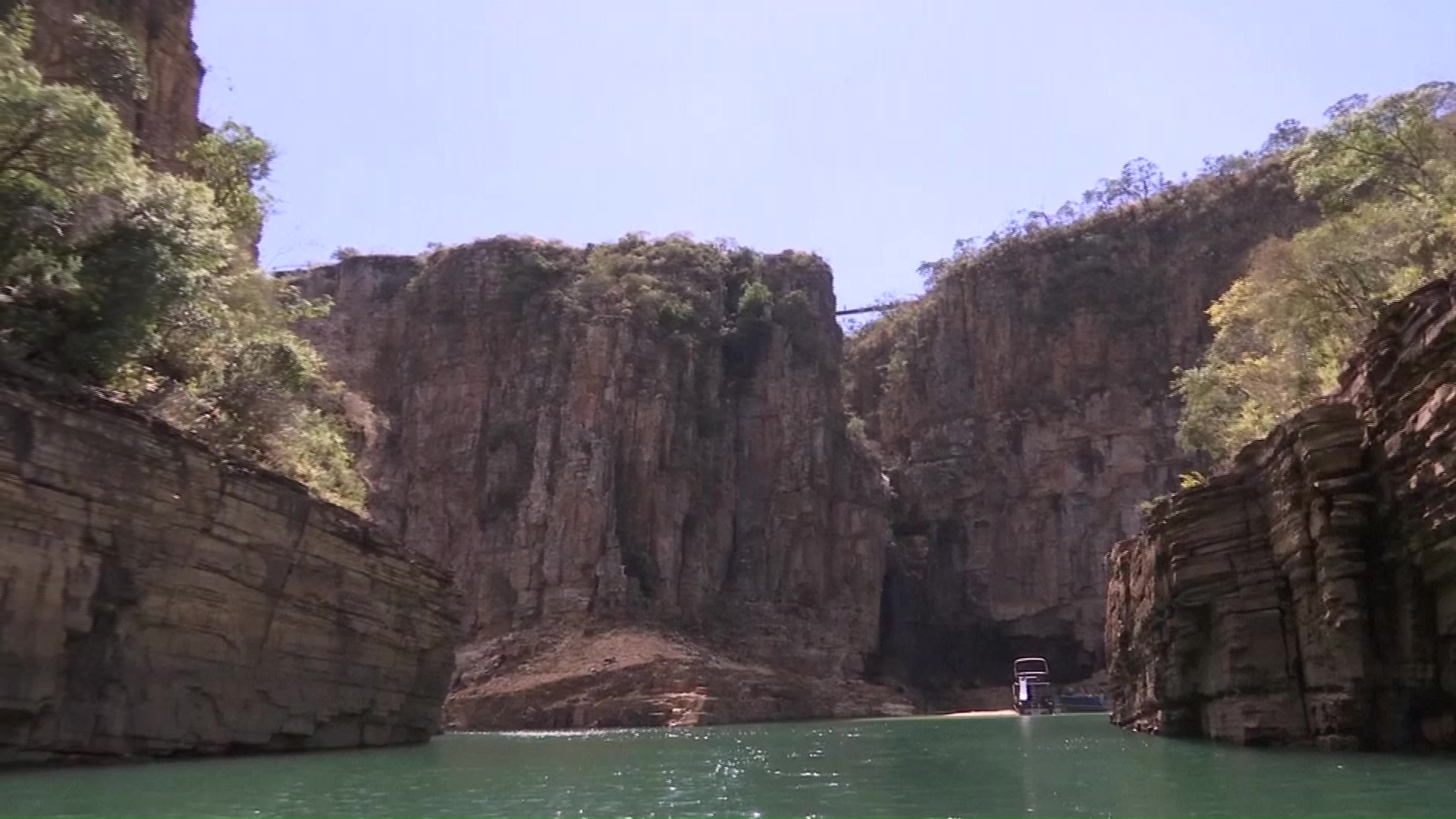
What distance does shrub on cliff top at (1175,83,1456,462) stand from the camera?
27.5 meters

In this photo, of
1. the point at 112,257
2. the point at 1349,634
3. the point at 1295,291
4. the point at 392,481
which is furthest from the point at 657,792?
the point at 392,481

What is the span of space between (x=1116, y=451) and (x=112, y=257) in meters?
66.3

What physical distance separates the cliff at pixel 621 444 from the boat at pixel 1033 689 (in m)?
8.89

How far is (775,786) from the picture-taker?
→ 17188 millimetres

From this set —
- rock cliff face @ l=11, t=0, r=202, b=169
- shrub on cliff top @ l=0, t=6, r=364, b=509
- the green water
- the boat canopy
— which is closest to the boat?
the boat canopy

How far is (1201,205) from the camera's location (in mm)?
80812

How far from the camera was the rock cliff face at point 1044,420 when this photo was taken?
251 ft

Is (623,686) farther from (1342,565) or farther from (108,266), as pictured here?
(1342,565)

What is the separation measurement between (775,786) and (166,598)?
11.3m

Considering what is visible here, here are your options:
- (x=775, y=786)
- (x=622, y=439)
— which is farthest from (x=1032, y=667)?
(x=775, y=786)

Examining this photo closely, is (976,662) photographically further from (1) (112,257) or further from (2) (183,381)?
(1) (112,257)

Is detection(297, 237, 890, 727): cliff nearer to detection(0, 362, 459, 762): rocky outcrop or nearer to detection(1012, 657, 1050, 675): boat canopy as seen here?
detection(1012, 657, 1050, 675): boat canopy

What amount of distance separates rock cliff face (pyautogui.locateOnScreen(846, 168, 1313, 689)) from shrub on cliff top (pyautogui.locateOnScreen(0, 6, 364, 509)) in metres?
54.5

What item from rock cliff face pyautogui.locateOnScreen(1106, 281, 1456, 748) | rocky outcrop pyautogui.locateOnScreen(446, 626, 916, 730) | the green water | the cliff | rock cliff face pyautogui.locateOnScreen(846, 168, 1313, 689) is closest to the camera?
the green water
